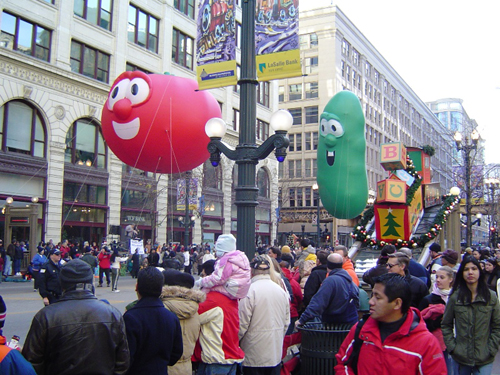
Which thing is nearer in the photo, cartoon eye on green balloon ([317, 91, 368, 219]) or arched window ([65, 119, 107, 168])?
cartoon eye on green balloon ([317, 91, 368, 219])

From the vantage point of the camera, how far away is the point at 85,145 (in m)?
30.0

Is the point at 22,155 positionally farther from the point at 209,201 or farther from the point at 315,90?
the point at 315,90

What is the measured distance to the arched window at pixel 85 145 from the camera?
2919 centimetres

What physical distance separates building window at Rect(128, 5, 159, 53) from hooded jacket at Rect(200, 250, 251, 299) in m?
30.1

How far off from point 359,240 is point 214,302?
14.3m

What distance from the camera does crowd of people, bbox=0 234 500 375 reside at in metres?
3.32

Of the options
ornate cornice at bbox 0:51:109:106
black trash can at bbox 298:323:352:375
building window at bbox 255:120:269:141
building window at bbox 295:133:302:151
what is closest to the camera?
black trash can at bbox 298:323:352:375

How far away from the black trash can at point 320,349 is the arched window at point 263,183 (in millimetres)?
40246

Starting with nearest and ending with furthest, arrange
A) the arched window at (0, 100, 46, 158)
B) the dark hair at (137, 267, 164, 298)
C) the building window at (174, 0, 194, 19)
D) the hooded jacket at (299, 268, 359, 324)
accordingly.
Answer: the dark hair at (137, 267, 164, 298)
the hooded jacket at (299, 268, 359, 324)
the arched window at (0, 100, 46, 158)
the building window at (174, 0, 194, 19)

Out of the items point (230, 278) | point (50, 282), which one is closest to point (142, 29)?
point (50, 282)

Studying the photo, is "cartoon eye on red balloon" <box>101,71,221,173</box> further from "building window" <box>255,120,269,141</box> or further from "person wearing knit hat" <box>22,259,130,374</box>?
"building window" <box>255,120,269,141</box>

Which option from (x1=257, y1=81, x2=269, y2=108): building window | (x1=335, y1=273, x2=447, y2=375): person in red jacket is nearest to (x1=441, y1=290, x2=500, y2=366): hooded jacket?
(x1=335, y1=273, x2=447, y2=375): person in red jacket

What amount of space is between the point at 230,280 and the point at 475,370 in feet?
8.49

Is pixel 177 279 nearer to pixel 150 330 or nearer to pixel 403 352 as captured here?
pixel 150 330
